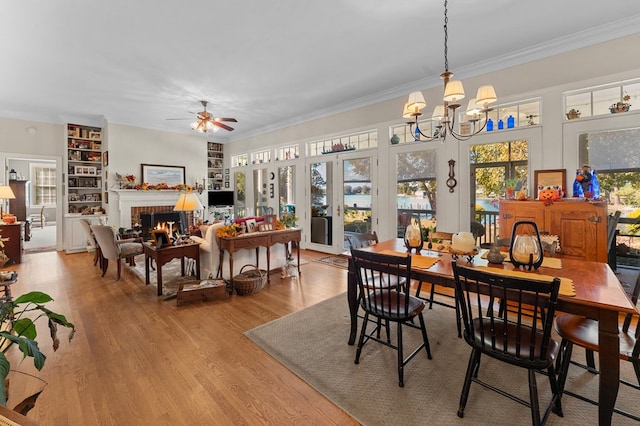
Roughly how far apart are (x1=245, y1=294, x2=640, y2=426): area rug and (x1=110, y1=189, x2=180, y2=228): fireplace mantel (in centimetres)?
544

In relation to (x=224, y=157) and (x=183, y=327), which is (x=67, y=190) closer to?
(x=224, y=157)

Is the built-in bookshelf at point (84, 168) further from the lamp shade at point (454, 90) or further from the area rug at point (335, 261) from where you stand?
the lamp shade at point (454, 90)

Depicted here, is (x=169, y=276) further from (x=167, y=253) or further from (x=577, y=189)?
(x=577, y=189)

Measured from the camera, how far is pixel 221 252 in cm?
397

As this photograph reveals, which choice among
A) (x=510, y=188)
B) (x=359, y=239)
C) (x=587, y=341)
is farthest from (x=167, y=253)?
(x=510, y=188)

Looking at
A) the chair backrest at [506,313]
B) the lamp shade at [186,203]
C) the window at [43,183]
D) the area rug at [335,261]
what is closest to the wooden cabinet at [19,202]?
the window at [43,183]

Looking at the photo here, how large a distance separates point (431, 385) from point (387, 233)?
3438 mm

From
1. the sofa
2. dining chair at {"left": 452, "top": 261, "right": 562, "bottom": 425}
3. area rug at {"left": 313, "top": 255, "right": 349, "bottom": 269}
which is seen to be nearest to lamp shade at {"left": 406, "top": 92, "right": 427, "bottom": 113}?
dining chair at {"left": 452, "top": 261, "right": 562, "bottom": 425}

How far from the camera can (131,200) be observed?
673 cm

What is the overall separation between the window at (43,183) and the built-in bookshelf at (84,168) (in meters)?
5.85

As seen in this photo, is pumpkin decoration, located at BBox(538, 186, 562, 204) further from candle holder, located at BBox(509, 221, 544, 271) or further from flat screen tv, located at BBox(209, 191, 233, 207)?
flat screen tv, located at BBox(209, 191, 233, 207)

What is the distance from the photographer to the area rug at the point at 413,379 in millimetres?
1769

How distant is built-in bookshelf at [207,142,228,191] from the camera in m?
8.95

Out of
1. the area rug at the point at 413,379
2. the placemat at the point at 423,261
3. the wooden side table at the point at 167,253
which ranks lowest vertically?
the area rug at the point at 413,379
